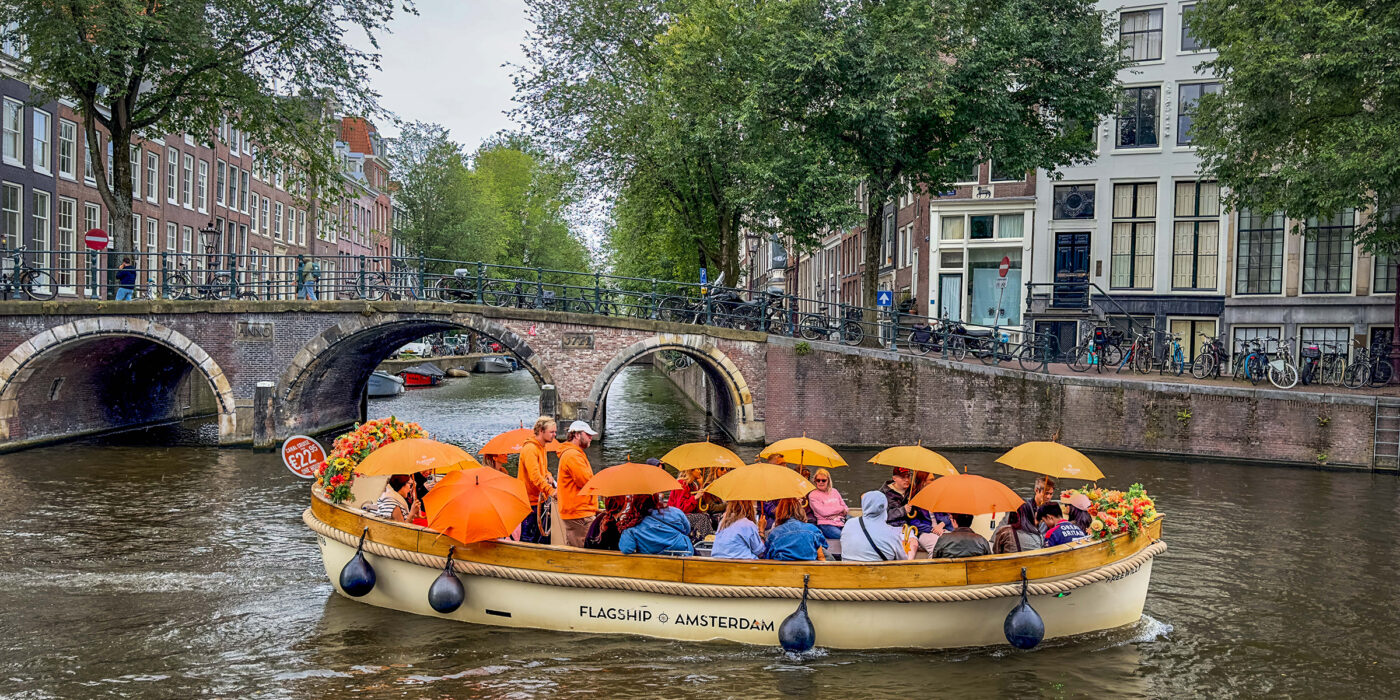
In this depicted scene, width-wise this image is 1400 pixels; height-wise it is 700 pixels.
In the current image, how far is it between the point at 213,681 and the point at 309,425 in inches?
696

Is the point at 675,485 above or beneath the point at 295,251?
beneath

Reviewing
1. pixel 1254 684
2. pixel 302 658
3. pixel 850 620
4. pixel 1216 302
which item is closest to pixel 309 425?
pixel 302 658

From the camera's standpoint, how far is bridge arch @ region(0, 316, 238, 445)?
23.2 meters

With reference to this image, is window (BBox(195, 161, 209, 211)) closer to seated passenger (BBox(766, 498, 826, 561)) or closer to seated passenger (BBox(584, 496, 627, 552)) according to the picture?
seated passenger (BBox(584, 496, 627, 552))

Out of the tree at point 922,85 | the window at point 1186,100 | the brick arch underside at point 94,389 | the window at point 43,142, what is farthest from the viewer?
the window at point 1186,100

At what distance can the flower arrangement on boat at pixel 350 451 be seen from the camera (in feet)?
39.3

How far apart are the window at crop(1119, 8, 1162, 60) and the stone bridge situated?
49.9 ft

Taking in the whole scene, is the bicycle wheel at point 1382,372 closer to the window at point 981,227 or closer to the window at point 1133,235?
the window at point 1133,235

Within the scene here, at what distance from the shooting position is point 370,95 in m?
27.3

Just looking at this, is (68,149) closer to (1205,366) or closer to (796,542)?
(796,542)

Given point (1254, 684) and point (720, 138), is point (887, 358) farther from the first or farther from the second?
point (1254, 684)

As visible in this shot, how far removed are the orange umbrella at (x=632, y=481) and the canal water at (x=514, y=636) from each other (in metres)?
1.52

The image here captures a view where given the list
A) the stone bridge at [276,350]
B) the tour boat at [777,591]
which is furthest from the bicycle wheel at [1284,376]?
the tour boat at [777,591]

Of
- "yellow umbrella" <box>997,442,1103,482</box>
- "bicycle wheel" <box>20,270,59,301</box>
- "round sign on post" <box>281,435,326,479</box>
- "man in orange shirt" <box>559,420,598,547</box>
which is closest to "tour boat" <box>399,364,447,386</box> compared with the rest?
"bicycle wheel" <box>20,270,59,301</box>
